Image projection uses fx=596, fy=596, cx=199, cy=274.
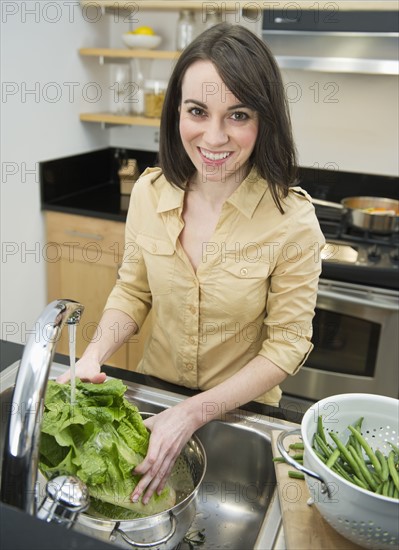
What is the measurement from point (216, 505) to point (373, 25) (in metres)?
1.86

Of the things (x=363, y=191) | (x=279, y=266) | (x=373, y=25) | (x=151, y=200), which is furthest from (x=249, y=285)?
(x=363, y=191)

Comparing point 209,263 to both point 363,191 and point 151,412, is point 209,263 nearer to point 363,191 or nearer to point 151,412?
point 151,412

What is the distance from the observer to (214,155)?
1248mm

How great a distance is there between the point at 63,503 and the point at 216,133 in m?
0.76

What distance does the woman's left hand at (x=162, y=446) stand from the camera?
100cm

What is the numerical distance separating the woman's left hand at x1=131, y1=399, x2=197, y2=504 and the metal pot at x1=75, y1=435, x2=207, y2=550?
7cm

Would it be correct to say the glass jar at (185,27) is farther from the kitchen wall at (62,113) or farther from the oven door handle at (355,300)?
the oven door handle at (355,300)

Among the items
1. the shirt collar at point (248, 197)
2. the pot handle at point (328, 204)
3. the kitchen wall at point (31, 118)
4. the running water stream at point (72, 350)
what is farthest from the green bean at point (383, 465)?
the kitchen wall at point (31, 118)

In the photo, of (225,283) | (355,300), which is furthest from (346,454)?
(355,300)

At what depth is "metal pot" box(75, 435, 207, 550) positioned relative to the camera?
88cm

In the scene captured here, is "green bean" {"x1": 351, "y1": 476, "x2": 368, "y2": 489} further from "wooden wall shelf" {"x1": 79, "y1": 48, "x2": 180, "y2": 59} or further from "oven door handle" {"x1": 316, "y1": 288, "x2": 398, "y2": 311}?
"wooden wall shelf" {"x1": 79, "y1": 48, "x2": 180, "y2": 59}

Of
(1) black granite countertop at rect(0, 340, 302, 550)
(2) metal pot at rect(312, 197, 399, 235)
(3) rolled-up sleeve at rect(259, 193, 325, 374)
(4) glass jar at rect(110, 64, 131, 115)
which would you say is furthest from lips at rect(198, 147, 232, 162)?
(4) glass jar at rect(110, 64, 131, 115)

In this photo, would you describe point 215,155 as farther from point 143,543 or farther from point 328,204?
point 328,204

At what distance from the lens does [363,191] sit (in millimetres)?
2914
